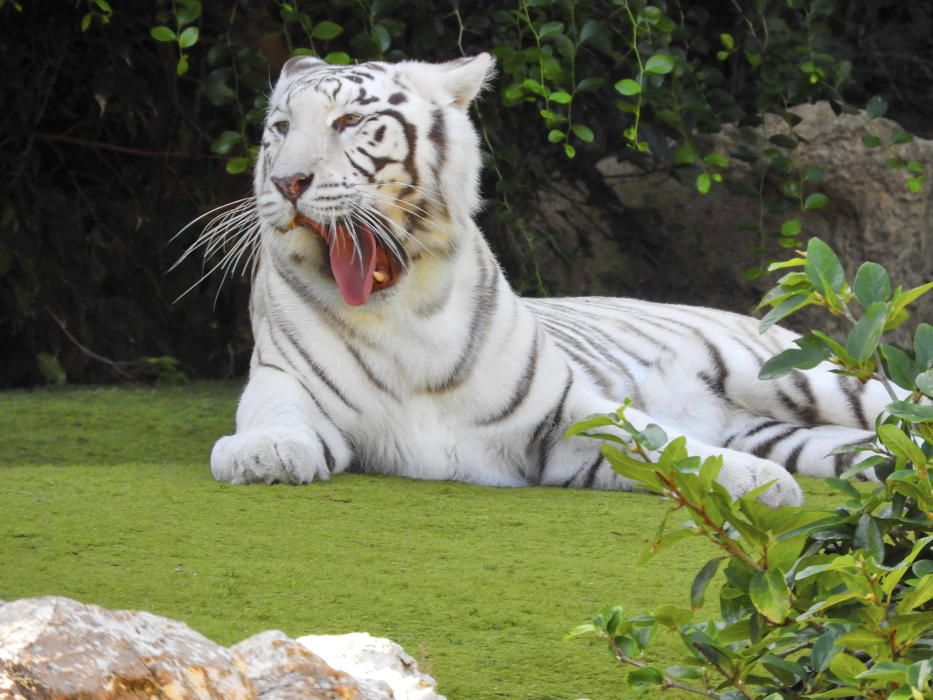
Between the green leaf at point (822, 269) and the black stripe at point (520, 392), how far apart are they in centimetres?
218

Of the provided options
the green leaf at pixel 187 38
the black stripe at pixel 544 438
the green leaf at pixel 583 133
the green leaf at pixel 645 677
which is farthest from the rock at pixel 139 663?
the green leaf at pixel 583 133

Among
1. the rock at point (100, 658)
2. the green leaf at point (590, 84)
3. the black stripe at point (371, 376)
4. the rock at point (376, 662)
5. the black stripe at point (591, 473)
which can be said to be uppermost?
the green leaf at point (590, 84)

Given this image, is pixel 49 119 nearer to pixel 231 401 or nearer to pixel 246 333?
pixel 246 333

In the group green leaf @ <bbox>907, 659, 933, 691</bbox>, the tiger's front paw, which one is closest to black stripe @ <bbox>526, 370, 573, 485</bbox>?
the tiger's front paw

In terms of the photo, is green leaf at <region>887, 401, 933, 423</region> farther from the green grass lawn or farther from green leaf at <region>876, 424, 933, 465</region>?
the green grass lawn

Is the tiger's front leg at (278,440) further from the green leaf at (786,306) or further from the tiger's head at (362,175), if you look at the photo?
the green leaf at (786,306)

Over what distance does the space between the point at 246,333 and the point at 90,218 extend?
2.65 feet

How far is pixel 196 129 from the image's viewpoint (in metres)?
6.00

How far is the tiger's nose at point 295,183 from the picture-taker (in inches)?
139

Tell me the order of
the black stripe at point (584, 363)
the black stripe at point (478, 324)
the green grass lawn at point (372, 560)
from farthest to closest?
the black stripe at point (584, 363)
the black stripe at point (478, 324)
the green grass lawn at point (372, 560)

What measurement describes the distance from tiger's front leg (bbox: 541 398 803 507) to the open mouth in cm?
61

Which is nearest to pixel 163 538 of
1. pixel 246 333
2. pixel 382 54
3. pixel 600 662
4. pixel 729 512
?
pixel 600 662

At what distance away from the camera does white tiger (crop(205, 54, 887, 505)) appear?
3635mm

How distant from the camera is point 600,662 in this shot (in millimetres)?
2127
